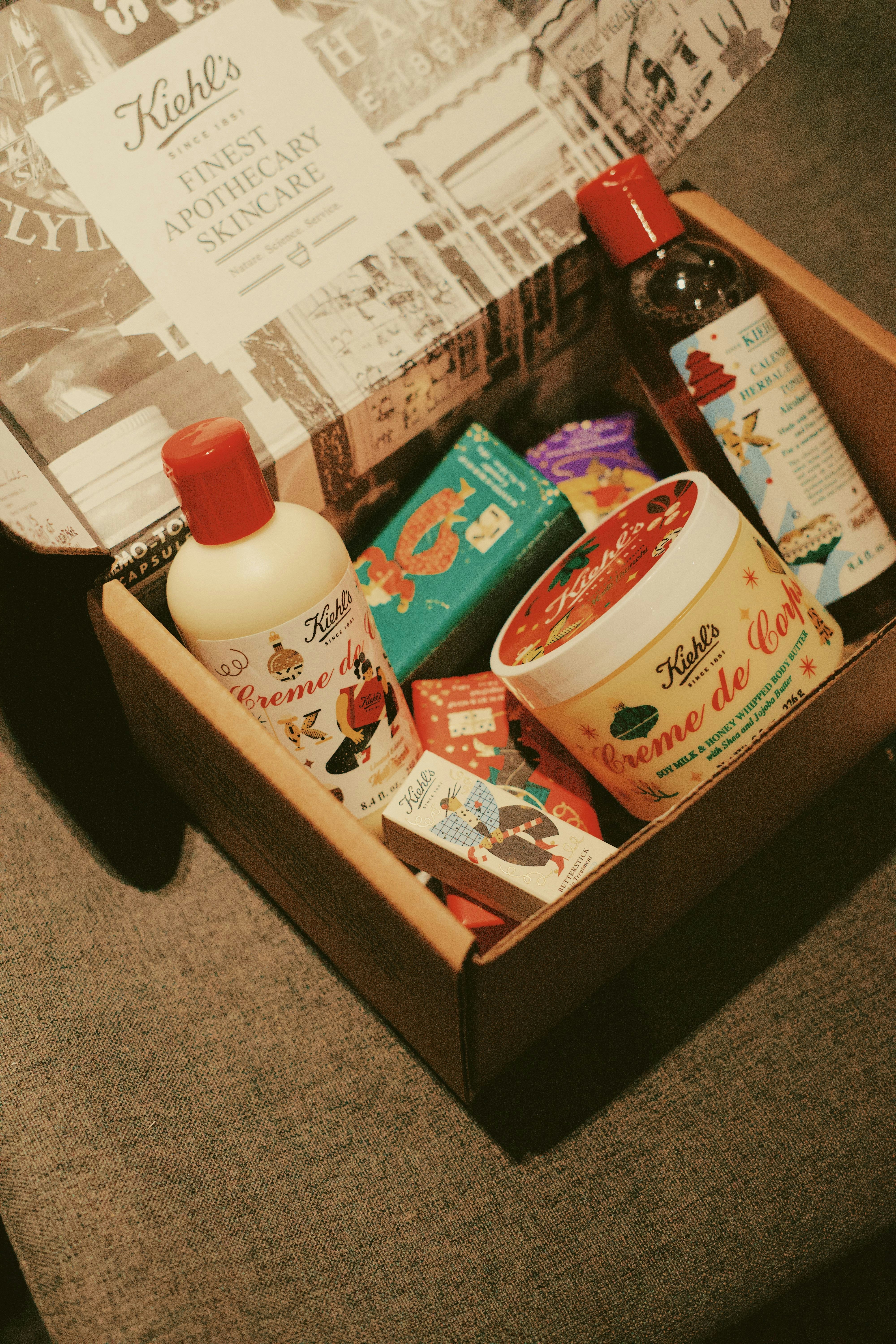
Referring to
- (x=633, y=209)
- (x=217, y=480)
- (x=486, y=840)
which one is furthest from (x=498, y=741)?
(x=633, y=209)

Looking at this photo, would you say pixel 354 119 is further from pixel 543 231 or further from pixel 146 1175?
pixel 146 1175

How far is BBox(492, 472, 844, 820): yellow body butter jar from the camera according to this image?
1.39 feet

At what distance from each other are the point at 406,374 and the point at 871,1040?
53cm

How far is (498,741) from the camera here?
0.56 meters

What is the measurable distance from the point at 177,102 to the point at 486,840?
52cm

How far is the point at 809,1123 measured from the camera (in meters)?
0.50

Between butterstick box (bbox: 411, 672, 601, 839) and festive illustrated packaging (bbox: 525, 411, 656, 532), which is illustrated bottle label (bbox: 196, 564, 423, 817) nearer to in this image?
butterstick box (bbox: 411, 672, 601, 839)

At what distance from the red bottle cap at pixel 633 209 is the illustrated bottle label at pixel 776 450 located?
72mm

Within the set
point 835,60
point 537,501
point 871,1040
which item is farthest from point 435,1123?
point 835,60

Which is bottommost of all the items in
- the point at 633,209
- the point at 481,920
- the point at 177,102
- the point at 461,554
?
the point at 481,920

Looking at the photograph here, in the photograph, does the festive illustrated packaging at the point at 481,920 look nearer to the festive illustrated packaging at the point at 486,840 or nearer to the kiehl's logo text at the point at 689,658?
the festive illustrated packaging at the point at 486,840

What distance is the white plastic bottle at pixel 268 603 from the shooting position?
0.41m

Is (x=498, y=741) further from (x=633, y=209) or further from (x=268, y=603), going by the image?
(x=633, y=209)

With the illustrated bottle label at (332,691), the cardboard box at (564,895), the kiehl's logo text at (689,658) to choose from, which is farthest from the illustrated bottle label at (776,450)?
the illustrated bottle label at (332,691)
